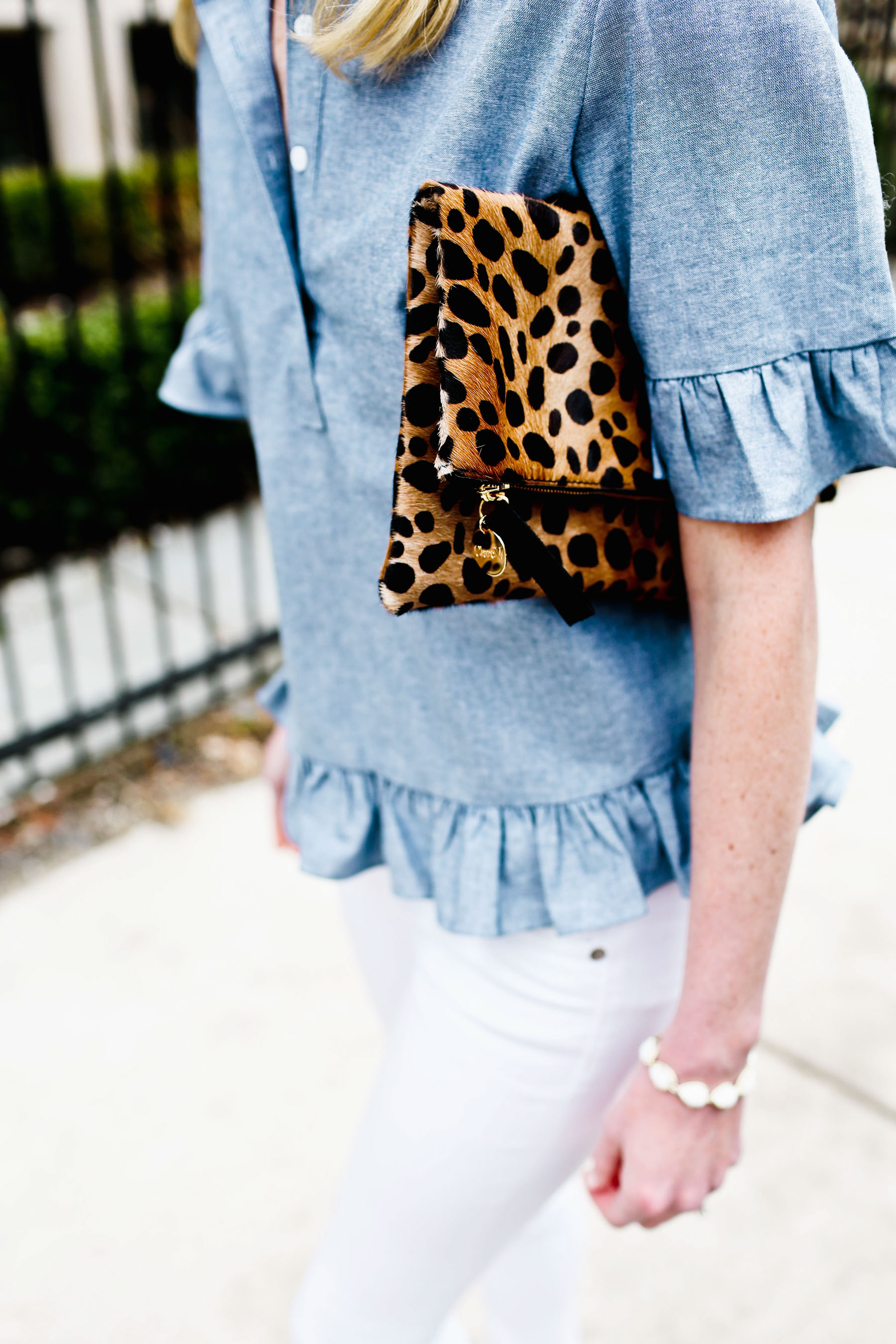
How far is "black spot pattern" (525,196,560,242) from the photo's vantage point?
0.80 m

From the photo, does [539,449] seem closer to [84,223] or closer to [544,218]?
[544,218]

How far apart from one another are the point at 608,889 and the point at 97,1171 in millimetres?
1475

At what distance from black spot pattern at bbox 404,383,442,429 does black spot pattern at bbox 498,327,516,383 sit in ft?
0.18

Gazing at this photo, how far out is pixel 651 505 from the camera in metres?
0.94

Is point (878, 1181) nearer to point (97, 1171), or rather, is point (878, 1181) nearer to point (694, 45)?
point (97, 1171)

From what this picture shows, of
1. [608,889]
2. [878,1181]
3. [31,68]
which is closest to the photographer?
[608,889]

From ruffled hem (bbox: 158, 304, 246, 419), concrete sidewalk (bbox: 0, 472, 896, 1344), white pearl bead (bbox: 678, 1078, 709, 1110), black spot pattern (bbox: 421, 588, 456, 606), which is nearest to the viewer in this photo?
black spot pattern (bbox: 421, 588, 456, 606)

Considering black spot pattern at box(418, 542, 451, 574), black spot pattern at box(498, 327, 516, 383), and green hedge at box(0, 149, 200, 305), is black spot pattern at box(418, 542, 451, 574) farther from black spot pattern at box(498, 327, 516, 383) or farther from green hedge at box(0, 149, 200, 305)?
green hedge at box(0, 149, 200, 305)

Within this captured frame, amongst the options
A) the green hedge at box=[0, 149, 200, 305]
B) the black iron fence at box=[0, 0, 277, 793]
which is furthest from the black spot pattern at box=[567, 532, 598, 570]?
the green hedge at box=[0, 149, 200, 305]

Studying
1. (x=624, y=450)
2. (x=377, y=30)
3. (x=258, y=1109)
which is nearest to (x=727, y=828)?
(x=624, y=450)

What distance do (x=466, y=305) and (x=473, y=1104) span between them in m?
0.73

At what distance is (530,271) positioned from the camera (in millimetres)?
815

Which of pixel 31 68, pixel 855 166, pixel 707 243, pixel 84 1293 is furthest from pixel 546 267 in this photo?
pixel 31 68

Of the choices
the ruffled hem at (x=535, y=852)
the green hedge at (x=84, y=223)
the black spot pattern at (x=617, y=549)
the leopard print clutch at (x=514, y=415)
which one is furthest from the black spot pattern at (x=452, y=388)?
the green hedge at (x=84, y=223)
